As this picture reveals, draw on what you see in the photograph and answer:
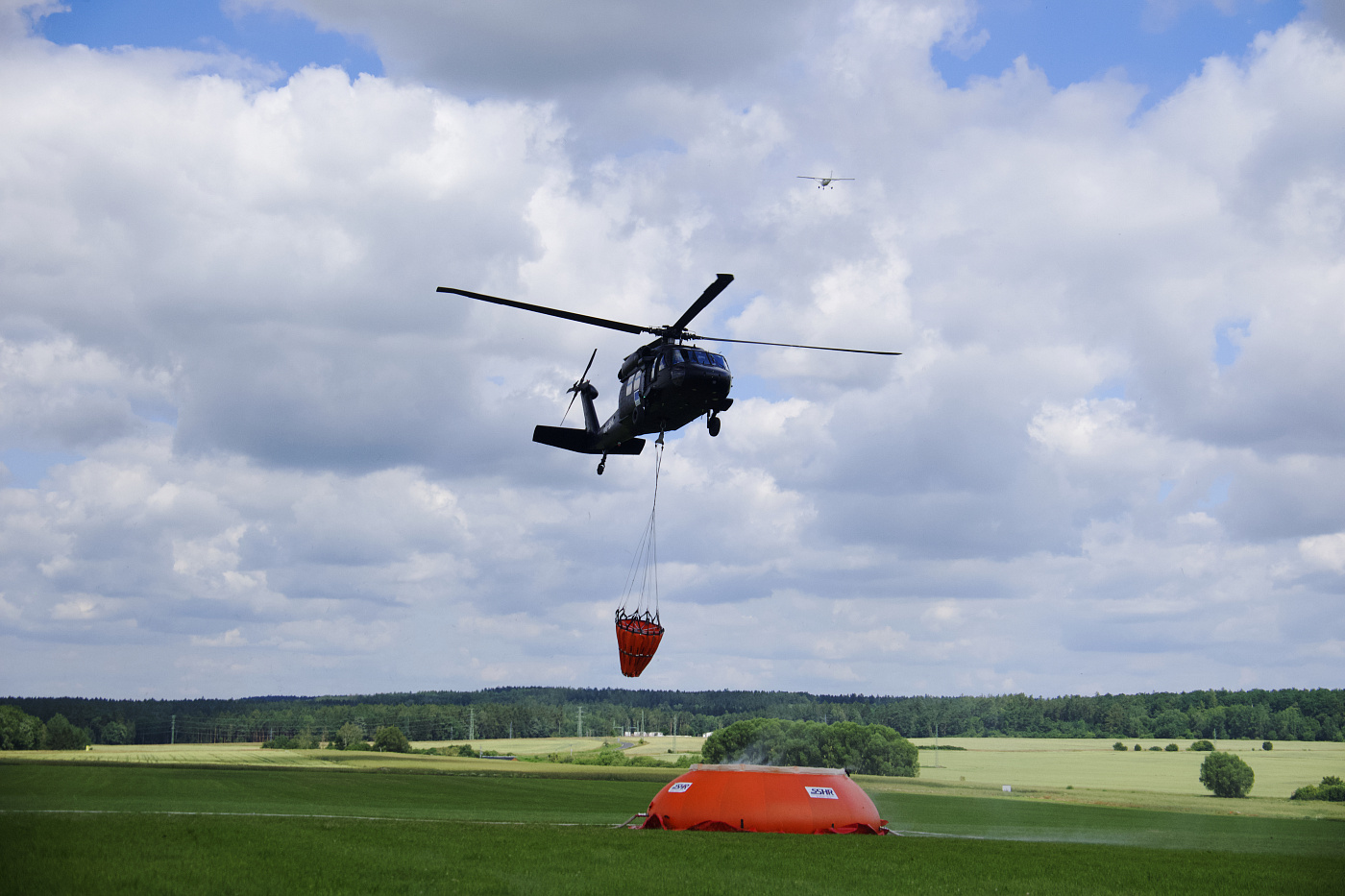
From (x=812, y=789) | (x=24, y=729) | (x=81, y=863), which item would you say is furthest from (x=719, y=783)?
(x=24, y=729)

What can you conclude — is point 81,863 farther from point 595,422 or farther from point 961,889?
point 595,422

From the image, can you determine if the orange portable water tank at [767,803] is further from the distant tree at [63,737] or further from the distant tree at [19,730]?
the distant tree at [63,737]

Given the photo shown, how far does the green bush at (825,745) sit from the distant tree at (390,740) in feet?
162

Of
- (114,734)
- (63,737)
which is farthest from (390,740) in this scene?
(114,734)

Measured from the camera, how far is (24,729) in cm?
14562

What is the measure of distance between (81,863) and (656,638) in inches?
Answer: 636

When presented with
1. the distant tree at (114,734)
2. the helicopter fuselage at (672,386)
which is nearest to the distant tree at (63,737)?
the distant tree at (114,734)

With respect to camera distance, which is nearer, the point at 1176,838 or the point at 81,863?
the point at 81,863

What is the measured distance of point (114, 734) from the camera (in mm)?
184125

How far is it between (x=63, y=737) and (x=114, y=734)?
1384 inches

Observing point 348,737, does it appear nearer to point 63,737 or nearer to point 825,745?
point 63,737

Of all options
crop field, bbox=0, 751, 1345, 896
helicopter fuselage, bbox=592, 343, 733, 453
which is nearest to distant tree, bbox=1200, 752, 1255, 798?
crop field, bbox=0, 751, 1345, 896

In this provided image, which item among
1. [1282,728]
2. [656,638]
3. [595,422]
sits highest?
[595,422]

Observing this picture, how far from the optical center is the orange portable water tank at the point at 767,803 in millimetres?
35812
